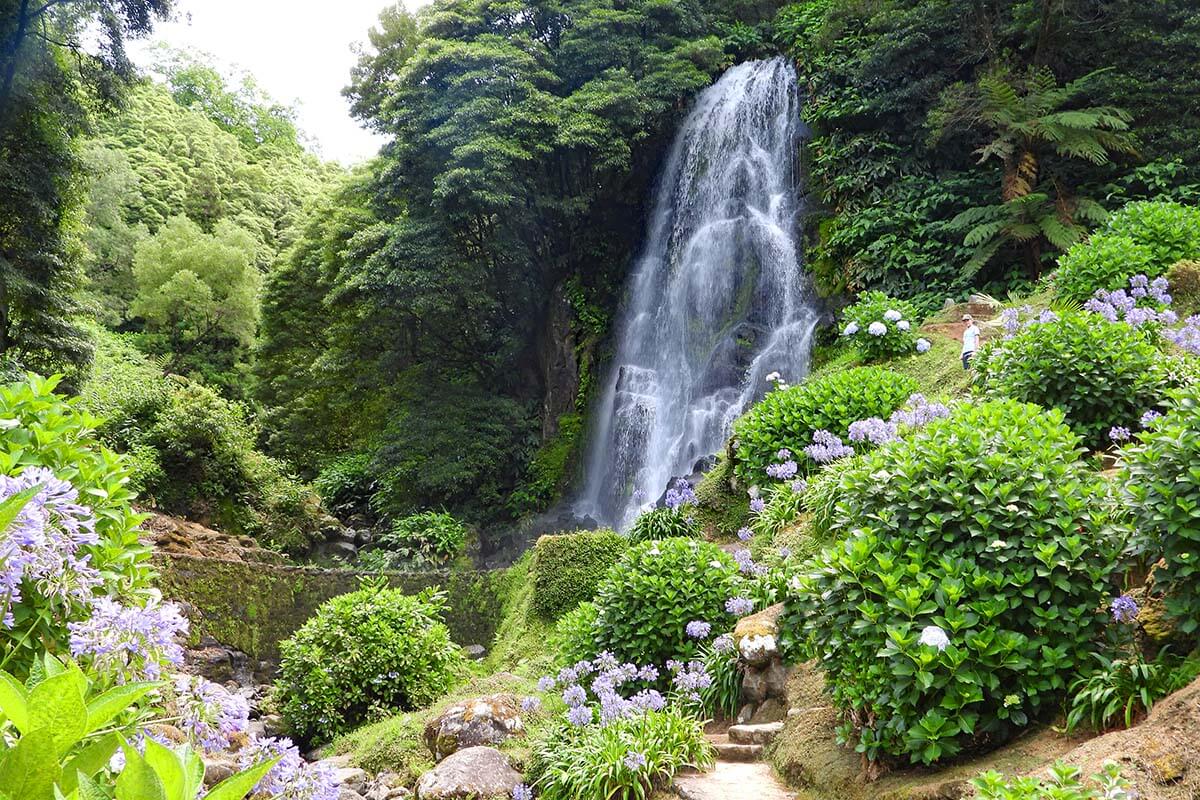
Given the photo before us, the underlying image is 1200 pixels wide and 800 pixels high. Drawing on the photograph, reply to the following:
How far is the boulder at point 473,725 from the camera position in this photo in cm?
556

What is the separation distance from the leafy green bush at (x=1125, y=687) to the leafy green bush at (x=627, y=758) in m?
1.94

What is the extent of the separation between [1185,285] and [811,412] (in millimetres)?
3895

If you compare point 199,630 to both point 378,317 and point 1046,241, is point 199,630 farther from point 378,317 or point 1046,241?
point 1046,241

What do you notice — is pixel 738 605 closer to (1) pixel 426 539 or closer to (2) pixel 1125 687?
(2) pixel 1125 687

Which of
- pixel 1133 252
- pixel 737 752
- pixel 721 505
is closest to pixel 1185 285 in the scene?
pixel 1133 252

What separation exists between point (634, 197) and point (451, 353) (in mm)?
5830

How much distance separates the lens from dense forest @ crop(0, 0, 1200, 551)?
1170 centimetres

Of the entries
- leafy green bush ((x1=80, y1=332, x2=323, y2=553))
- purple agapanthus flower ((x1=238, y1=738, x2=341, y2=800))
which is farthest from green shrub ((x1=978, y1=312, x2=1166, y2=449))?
leafy green bush ((x1=80, y1=332, x2=323, y2=553))

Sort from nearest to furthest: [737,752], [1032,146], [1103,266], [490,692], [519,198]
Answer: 1. [737,752]
2. [490,692]
3. [1103,266]
4. [1032,146]
5. [519,198]

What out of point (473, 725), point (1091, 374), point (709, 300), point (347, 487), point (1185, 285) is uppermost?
point (709, 300)

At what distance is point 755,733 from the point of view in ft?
15.0

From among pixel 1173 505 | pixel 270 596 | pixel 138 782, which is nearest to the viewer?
pixel 138 782

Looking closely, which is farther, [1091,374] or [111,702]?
[1091,374]

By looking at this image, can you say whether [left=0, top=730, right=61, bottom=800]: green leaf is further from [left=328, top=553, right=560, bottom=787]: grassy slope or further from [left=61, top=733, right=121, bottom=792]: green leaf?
[left=328, top=553, right=560, bottom=787]: grassy slope
